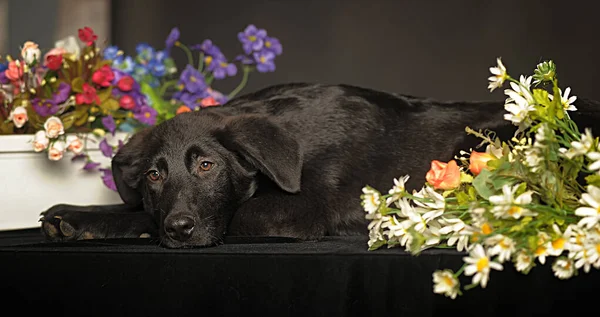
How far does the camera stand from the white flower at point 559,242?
1690 millimetres

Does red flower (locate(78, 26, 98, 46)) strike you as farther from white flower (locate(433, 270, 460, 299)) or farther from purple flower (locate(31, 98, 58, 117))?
white flower (locate(433, 270, 460, 299))

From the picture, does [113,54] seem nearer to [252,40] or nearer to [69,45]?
[69,45]

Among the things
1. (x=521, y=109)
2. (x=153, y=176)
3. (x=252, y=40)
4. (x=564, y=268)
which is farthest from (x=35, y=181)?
(x=564, y=268)

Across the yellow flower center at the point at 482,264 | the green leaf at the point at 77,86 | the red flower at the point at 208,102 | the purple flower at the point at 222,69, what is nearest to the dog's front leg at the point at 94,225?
the green leaf at the point at 77,86

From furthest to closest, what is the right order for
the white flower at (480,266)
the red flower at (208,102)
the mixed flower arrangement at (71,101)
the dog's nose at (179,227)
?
the red flower at (208,102) → the mixed flower arrangement at (71,101) → the dog's nose at (179,227) → the white flower at (480,266)

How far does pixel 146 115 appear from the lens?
3.44 metres

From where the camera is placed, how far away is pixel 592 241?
166cm

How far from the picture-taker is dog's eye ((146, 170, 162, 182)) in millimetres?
2639

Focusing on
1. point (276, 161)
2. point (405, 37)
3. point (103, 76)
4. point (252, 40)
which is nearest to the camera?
point (276, 161)

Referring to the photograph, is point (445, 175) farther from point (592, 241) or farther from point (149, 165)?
point (149, 165)

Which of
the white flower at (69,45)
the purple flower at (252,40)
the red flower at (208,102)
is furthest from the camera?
the purple flower at (252,40)

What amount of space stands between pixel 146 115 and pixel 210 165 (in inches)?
36.3

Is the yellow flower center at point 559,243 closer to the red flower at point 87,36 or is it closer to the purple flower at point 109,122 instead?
the purple flower at point 109,122

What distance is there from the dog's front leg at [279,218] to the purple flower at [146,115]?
36.4 inches
